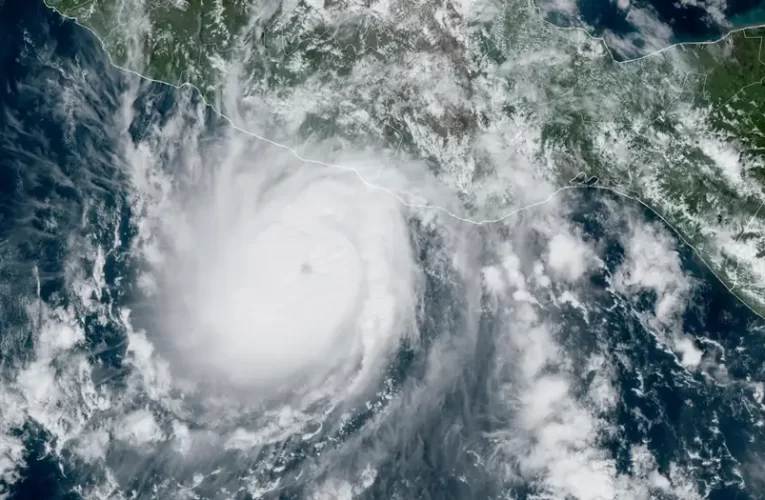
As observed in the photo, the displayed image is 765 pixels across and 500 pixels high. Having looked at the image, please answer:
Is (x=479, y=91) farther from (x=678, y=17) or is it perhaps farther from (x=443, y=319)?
(x=443, y=319)

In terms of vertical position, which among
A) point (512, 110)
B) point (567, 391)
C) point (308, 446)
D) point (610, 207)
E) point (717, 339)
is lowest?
point (308, 446)

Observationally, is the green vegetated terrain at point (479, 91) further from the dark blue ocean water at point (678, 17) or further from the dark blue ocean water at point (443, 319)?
the dark blue ocean water at point (443, 319)

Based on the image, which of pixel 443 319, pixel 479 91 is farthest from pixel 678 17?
pixel 443 319

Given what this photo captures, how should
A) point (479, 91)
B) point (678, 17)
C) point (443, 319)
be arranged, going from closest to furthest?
point (678, 17) < point (443, 319) < point (479, 91)

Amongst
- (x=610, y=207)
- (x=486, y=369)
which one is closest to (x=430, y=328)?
(x=486, y=369)

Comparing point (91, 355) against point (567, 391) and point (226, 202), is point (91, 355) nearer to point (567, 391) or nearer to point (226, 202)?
point (226, 202)

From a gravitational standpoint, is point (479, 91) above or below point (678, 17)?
below

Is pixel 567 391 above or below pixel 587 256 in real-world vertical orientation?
below
